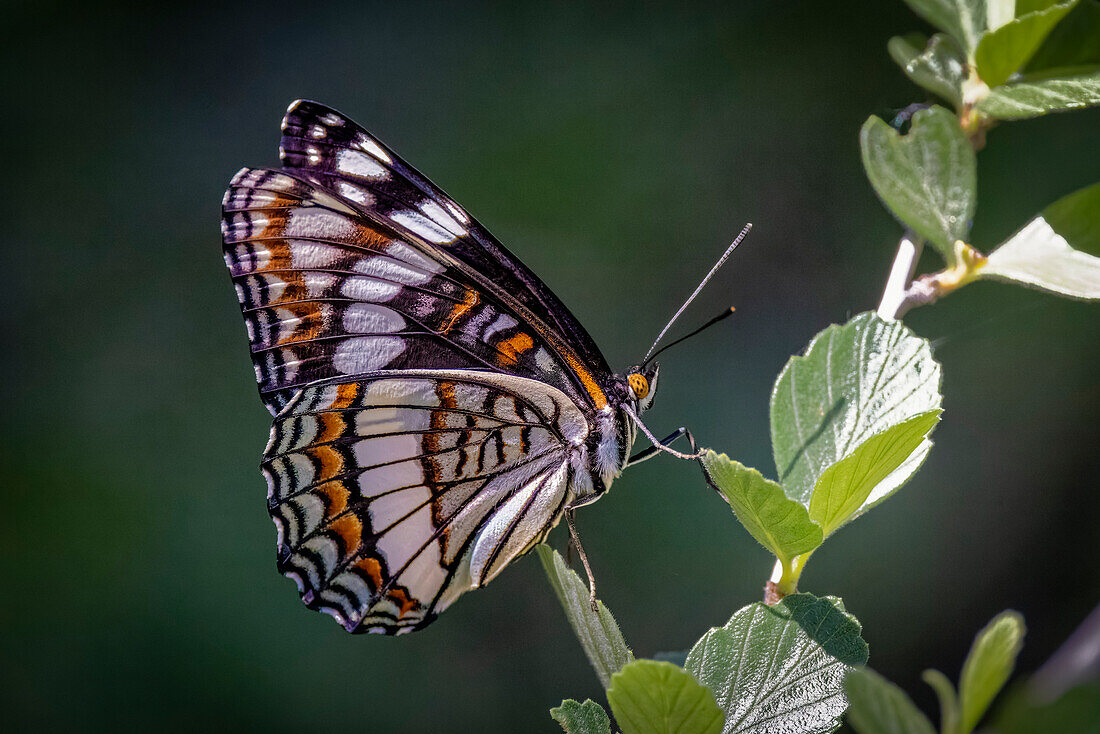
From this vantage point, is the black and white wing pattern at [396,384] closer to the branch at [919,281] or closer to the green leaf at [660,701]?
the branch at [919,281]

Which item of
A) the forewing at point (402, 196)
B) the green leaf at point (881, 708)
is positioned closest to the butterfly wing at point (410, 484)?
the forewing at point (402, 196)

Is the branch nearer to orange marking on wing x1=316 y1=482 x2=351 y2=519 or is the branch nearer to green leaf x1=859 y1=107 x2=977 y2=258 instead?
green leaf x1=859 y1=107 x2=977 y2=258

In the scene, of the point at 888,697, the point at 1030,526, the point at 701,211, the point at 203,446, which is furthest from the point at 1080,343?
the point at 203,446

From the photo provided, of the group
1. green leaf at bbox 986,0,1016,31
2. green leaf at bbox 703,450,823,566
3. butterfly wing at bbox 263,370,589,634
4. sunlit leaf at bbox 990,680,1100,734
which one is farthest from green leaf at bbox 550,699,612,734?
green leaf at bbox 986,0,1016,31

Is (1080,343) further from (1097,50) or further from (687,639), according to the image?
(1097,50)

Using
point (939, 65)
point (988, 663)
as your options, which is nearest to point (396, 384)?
point (939, 65)

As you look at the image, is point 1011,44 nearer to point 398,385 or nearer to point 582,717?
point 582,717
